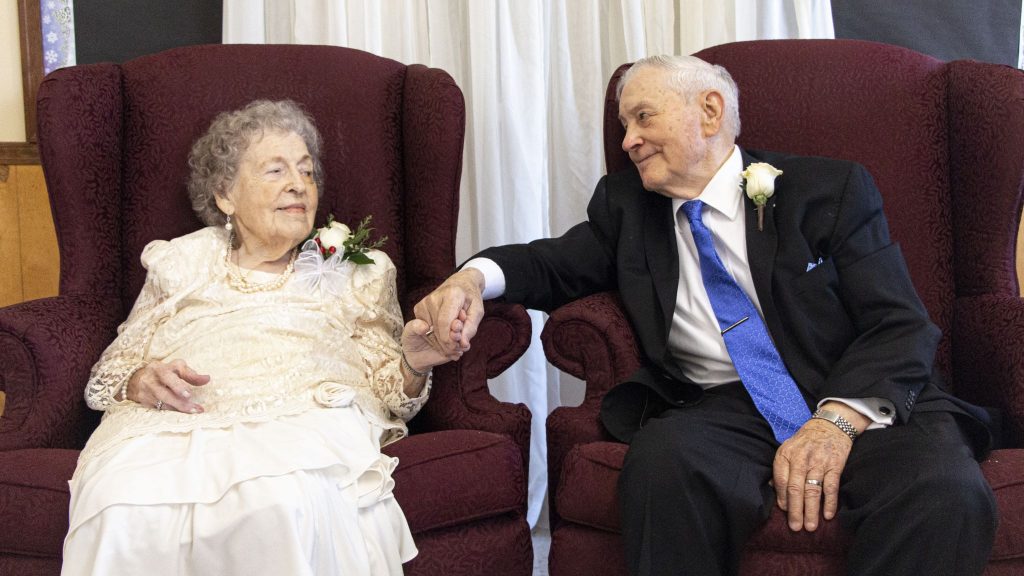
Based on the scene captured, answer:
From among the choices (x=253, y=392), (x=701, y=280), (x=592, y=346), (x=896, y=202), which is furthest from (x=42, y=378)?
(x=896, y=202)

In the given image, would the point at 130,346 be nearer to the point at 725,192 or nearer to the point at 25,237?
the point at 25,237

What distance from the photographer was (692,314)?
2.21m

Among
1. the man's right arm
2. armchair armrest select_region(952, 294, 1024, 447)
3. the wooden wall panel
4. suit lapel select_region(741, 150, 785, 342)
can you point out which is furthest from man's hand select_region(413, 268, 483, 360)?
the wooden wall panel

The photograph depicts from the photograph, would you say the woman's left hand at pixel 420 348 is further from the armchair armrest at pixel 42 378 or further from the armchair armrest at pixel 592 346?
the armchair armrest at pixel 42 378

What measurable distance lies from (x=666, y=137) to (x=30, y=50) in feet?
6.78

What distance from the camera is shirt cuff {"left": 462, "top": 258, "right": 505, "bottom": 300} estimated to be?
86.2 inches

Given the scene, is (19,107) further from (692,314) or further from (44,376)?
(692,314)

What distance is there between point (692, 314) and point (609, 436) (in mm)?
350

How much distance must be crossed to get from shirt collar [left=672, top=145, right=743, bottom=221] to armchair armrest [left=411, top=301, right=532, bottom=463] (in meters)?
0.46

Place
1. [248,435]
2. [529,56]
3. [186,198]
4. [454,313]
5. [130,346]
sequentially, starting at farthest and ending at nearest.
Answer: [529,56], [186,198], [130,346], [454,313], [248,435]

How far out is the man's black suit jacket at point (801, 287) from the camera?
1.96 metres

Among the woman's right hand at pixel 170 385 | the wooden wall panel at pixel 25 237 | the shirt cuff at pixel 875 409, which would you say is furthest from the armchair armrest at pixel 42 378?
the shirt cuff at pixel 875 409

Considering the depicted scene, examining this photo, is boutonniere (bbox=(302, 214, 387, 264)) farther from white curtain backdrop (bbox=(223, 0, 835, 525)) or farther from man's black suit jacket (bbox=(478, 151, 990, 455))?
white curtain backdrop (bbox=(223, 0, 835, 525))

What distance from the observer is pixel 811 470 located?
178cm
